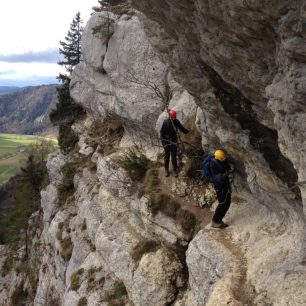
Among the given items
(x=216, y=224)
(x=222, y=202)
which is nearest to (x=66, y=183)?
(x=216, y=224)

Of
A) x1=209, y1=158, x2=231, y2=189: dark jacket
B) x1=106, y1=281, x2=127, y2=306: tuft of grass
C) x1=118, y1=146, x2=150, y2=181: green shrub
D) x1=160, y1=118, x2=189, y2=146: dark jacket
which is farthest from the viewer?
x1=118, y1=146, x2=150, y2=181: green shrub

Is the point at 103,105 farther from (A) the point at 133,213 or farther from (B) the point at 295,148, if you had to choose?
(B) the point at 295,148

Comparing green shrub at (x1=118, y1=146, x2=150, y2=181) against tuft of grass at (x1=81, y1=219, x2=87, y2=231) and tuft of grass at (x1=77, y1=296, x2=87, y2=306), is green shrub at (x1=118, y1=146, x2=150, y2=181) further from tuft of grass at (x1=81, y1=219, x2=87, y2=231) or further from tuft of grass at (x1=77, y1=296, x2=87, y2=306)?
tuft of grass at (x1=77, y1=296, x2=87, y2=306)

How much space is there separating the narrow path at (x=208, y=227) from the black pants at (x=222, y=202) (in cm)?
52

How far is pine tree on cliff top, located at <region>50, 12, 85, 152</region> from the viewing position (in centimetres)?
4084

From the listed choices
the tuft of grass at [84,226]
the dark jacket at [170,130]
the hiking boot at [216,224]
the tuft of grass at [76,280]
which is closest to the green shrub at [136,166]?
the dark jacket at [170,130]

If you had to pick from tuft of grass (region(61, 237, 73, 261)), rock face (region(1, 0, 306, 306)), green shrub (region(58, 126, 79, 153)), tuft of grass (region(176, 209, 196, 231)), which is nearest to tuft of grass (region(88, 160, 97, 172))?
rock face (region(1, 0, 306, 306))

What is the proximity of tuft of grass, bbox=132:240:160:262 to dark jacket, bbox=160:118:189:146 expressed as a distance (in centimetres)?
493

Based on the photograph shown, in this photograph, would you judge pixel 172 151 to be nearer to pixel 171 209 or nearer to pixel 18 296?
pixel 171 209

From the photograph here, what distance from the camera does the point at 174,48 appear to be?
48.9ft

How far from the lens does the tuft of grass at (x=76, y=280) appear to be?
22.9m

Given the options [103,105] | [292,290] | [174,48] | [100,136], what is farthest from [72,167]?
[292,290]

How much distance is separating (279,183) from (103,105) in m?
22.0

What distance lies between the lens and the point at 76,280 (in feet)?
76.5
